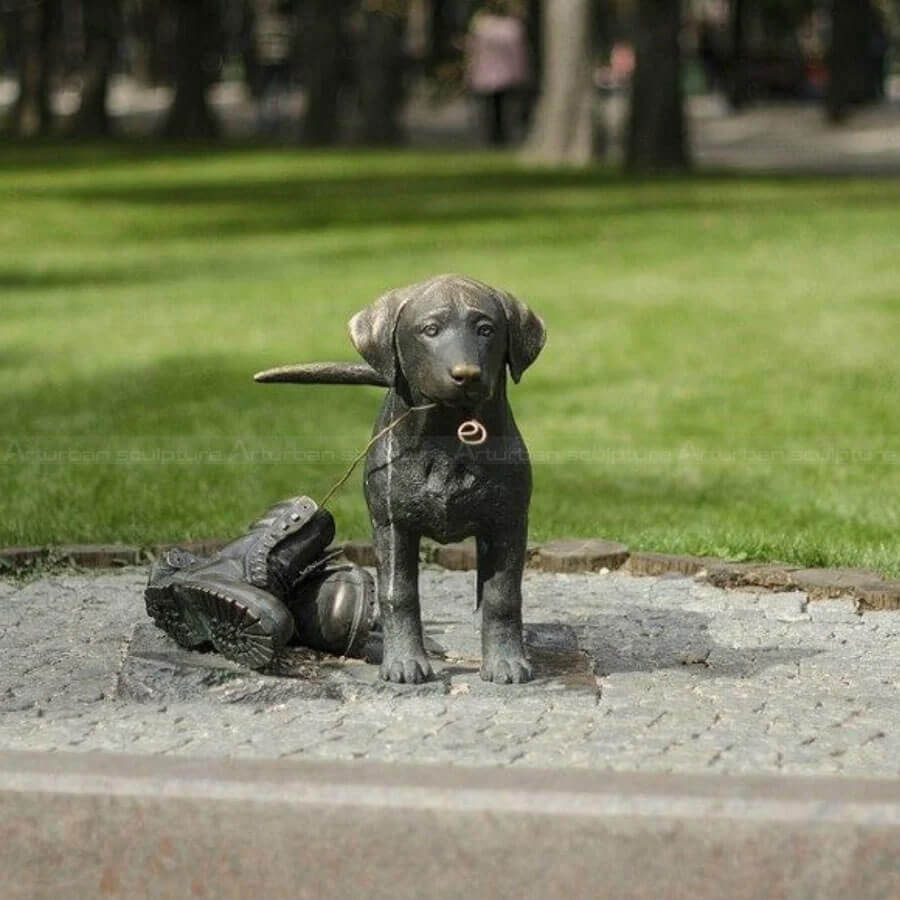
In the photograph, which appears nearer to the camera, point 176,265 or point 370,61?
point 176,265

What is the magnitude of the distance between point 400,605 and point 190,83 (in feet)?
112

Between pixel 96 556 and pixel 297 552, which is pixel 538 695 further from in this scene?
pixel 96 556

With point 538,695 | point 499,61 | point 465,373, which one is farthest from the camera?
point 499,61

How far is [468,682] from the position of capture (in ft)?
19.1

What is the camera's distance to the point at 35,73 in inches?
1721

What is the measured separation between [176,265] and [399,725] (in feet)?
42.5

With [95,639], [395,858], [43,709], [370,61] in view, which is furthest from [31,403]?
[370,61]

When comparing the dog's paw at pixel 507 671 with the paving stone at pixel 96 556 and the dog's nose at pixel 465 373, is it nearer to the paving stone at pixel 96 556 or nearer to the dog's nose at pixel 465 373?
the dog's nose at pixel 465 373

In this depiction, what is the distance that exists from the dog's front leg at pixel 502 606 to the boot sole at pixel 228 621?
0.49 metres

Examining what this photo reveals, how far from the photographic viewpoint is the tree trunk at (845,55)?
127ft

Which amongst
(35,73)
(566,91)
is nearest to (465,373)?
(566,91)

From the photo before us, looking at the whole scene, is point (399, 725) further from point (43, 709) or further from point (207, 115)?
point (207, 115)

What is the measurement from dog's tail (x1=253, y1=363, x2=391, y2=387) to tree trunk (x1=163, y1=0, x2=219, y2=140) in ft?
108

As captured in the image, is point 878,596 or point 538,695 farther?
point 878,596
